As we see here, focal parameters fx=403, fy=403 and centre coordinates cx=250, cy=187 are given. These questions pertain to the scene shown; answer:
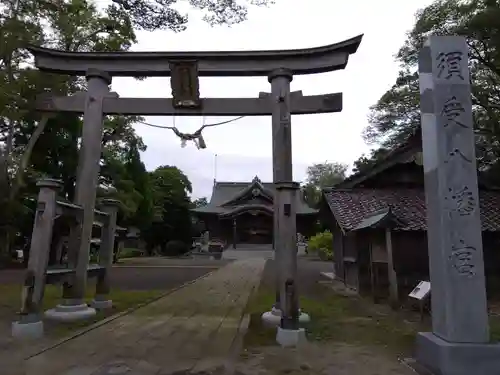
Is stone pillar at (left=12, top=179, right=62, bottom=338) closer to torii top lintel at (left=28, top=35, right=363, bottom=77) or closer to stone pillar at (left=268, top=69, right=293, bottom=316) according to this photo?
torii top lintel at (left=28, top=35, right=363, bottom=77)

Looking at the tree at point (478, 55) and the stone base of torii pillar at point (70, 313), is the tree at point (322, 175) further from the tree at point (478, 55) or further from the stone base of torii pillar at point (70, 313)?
the stone base of torii pillar at point (70, 313)

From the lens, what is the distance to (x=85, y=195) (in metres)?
7.77

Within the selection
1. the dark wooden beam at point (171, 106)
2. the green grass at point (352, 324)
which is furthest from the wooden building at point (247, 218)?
the dark wooden beam at point (171, 106)

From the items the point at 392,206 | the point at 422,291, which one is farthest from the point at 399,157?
the point at 422,291

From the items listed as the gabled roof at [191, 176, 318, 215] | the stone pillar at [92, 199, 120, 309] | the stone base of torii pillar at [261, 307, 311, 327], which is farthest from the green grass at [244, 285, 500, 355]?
the gabled roof at [191, 176, 318, 215]

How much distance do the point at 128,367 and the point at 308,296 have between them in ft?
25.3

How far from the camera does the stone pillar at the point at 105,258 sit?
28.3 ft

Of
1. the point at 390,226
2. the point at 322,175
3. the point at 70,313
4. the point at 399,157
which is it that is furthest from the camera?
the point at 322,175

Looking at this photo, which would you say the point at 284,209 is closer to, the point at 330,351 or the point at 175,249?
the point at 330,351

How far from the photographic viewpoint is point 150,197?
32.2m

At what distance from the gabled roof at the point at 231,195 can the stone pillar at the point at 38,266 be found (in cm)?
2743

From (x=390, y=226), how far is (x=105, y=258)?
22.2 feet

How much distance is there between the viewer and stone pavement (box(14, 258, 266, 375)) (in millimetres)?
4637

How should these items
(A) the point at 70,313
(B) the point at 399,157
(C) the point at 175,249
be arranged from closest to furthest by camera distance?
(A) the point at 70,313 < (B) the point at 399,157 < (C) the point at 175,249
